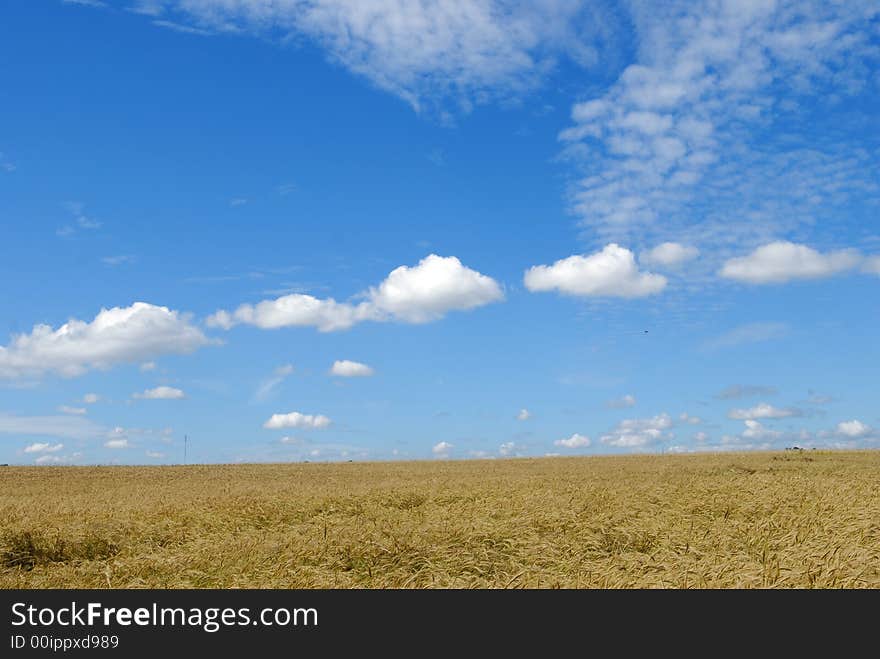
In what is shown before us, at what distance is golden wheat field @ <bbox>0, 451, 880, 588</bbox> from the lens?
31.3ft

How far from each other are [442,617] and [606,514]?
318 inches

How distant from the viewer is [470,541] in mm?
12250

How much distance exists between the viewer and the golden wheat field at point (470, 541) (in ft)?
31.3

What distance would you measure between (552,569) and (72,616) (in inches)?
253

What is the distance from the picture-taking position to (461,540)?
12.5 m

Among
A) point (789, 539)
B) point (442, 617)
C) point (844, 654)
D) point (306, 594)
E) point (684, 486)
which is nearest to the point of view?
point (844, 654)

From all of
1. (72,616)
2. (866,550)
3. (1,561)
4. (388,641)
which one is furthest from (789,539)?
(1,561)

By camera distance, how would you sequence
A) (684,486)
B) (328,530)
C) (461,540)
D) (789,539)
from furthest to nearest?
1. (684,486)
2. (328,530)
3. (461,540)
4. (789,539)

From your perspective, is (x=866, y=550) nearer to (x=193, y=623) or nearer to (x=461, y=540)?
(x=461, y=540)

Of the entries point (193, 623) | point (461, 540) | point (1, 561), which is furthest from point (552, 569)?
point (1, 561)

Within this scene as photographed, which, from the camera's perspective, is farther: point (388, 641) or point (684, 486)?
point (684, 486)

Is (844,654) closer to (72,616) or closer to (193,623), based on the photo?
(193,623)

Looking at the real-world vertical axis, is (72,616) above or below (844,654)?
above

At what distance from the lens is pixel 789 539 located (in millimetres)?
11531
